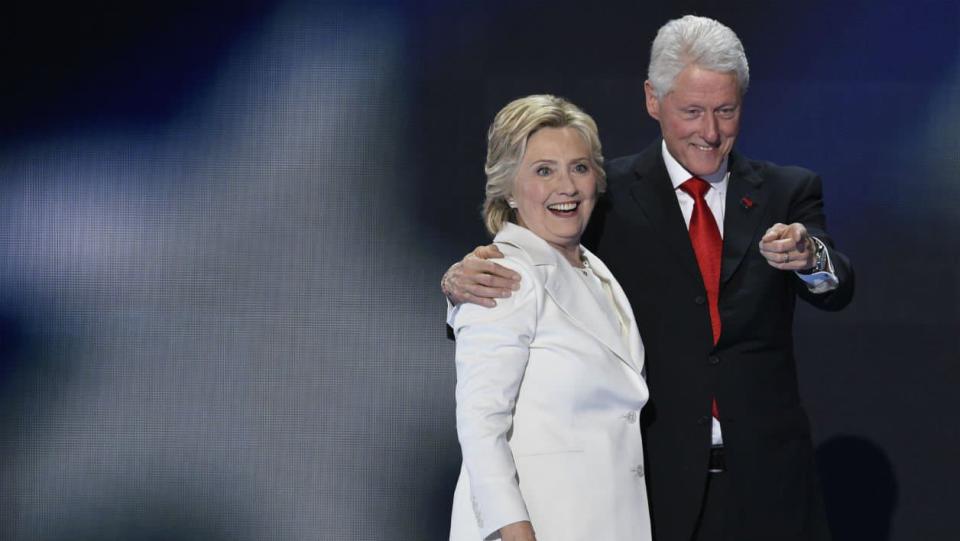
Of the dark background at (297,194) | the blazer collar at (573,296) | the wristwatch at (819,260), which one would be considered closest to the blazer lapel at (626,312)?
the blazer collar at (573,296)

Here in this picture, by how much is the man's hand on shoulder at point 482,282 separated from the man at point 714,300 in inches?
4.1

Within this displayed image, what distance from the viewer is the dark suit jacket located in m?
2.17

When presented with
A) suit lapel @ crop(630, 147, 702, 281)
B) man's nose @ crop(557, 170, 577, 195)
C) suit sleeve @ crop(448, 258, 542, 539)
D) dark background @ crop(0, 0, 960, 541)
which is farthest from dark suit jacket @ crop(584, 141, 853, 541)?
dark background @ crop(0, 0, 960, 541)

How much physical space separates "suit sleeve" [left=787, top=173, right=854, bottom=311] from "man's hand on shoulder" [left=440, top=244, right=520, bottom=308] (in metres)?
0.61

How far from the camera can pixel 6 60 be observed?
3.48 m

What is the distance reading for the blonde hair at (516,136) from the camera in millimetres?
2061

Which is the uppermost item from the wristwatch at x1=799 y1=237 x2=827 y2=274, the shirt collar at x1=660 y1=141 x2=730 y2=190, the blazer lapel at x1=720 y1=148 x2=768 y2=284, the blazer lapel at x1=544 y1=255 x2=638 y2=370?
the shirt collar at x1=660 y1=141 x2=730 y2=190

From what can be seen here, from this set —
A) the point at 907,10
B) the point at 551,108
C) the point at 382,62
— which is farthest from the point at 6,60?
the point at 907,10

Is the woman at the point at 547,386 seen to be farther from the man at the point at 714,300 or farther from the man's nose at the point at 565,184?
the man at the point at 714,300

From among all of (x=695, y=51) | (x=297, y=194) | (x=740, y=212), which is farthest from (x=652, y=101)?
(x=297, y=194)

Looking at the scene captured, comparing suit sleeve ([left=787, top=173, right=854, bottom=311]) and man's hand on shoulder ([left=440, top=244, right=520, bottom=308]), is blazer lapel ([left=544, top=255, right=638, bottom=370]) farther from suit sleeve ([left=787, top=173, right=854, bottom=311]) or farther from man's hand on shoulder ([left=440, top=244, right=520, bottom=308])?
suit sleeve ([left=787, top=173, right=854, bottom=311])

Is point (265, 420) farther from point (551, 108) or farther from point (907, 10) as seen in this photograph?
point (907, 10)

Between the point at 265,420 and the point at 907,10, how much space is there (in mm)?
2281

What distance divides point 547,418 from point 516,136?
0.50 meters
